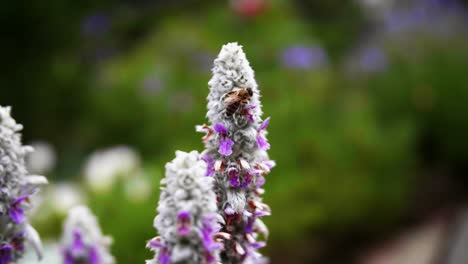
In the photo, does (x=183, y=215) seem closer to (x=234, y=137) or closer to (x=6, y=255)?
(x=234, y=137)

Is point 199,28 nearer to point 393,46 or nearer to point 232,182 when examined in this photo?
point 393,46

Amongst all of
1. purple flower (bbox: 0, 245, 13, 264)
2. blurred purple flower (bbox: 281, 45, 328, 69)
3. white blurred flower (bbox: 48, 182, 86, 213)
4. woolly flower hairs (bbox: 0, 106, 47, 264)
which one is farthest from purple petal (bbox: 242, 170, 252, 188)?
blurred purple flower (bbox: 281, 45, 328, 69)

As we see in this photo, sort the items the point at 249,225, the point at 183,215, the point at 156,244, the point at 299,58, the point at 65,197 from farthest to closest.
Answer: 1. the point at 299,58
2. the point at 65,197
3. the point at 249,225
4. the point at 156,244
5. the point at 183,215

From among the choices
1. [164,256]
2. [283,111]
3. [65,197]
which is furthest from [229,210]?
[283,111]

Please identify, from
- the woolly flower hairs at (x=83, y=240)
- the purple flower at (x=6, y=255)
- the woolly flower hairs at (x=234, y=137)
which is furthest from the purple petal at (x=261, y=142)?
the woolly flower hairs at (x=83, y=240)

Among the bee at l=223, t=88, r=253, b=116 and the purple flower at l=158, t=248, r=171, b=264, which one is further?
the bee at l=223, t=88, r=253, b=116

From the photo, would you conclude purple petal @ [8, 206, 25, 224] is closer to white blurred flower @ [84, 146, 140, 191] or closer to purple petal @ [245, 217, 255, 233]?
purple petal @ [245, 217, 255, 233]

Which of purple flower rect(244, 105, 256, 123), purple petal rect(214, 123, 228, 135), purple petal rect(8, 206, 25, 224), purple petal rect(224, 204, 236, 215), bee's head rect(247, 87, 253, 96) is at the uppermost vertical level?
bee's head rect(247, 87, 253, 96)
